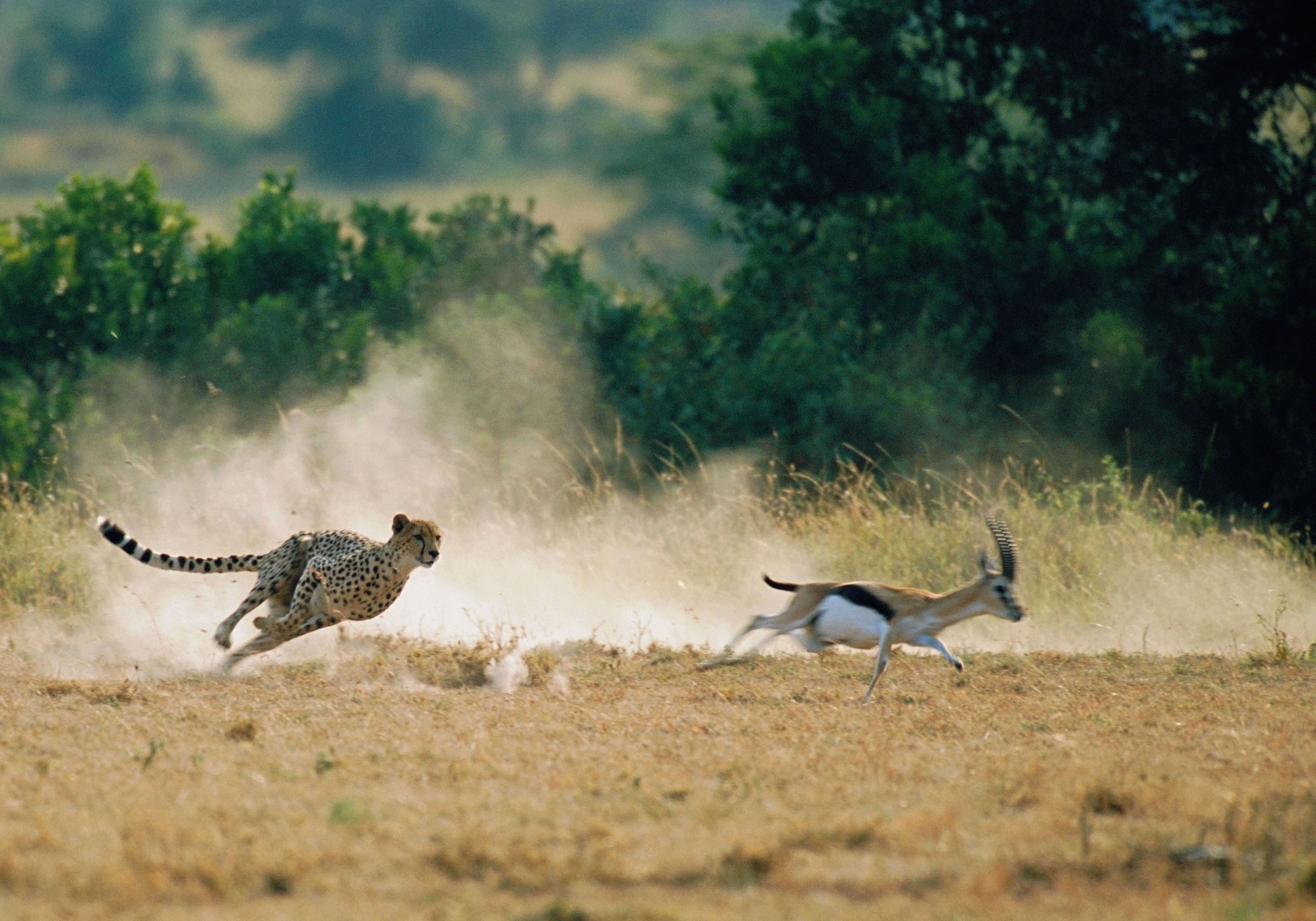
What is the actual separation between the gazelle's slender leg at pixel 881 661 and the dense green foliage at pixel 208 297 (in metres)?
10.5

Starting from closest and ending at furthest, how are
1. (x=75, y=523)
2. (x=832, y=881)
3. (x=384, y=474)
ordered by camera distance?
1. (x=832, y=881)
2. (x=75, y=523)
3. (x=384, y=474)

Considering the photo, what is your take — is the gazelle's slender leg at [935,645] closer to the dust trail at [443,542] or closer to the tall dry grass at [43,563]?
the dust trail at [443,542]

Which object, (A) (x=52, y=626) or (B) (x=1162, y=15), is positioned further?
(B) (x=1162, y=15)

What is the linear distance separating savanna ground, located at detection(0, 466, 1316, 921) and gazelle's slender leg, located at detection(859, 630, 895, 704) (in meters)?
0.10

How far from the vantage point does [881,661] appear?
24.9 ft

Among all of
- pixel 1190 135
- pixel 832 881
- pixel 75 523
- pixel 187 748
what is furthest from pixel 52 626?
pixel 1190 135

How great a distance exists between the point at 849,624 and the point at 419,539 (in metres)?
2.35

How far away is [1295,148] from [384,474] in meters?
11.9

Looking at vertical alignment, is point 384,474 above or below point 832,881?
above

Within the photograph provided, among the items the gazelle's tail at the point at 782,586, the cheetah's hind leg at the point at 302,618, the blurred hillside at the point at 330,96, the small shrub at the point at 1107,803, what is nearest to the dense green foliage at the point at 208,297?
the cheetah's hind leg at the point at 302,618

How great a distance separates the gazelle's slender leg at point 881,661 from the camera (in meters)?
7.54

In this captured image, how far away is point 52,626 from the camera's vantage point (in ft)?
31.7

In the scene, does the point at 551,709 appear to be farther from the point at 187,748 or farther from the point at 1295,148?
the point at 1295,148

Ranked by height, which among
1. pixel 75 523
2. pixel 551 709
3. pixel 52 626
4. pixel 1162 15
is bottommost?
pixel 551 709
